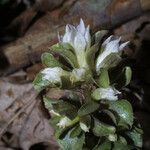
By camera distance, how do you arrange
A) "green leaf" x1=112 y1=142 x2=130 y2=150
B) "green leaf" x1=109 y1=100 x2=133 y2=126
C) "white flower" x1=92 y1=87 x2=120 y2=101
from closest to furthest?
"white flower" x1=92 y1=87 x2=120 y2=101
"green leaf" x1=109 y1=100 x2=133 y2=126
"green leaf" x1=112 y1=142 x2=130 y2=150

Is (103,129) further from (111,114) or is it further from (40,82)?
(40,82)

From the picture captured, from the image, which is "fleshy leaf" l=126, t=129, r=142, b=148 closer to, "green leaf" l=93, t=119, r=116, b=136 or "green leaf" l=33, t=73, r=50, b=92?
"green leaf" l=93, t=119, r=116, b=136

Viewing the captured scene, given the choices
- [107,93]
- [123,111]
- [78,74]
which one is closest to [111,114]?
[123,111]

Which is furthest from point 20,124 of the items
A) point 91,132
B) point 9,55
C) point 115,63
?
point 115,63

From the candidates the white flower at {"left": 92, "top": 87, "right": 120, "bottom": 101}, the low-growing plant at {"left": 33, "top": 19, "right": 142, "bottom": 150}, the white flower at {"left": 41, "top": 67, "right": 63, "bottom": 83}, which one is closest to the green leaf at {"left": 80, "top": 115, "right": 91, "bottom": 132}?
the low-growing plant at {"left": 33, "top": 19, "right": 142, "bottom": 150}

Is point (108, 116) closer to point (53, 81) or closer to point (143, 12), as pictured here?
point (53, 81)

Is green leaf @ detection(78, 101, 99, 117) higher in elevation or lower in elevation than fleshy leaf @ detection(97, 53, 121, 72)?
lower

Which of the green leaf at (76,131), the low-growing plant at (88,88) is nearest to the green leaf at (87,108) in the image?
the low-growing plant at (88,88)

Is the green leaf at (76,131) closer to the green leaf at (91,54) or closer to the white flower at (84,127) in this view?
the white flower at (84,127)
